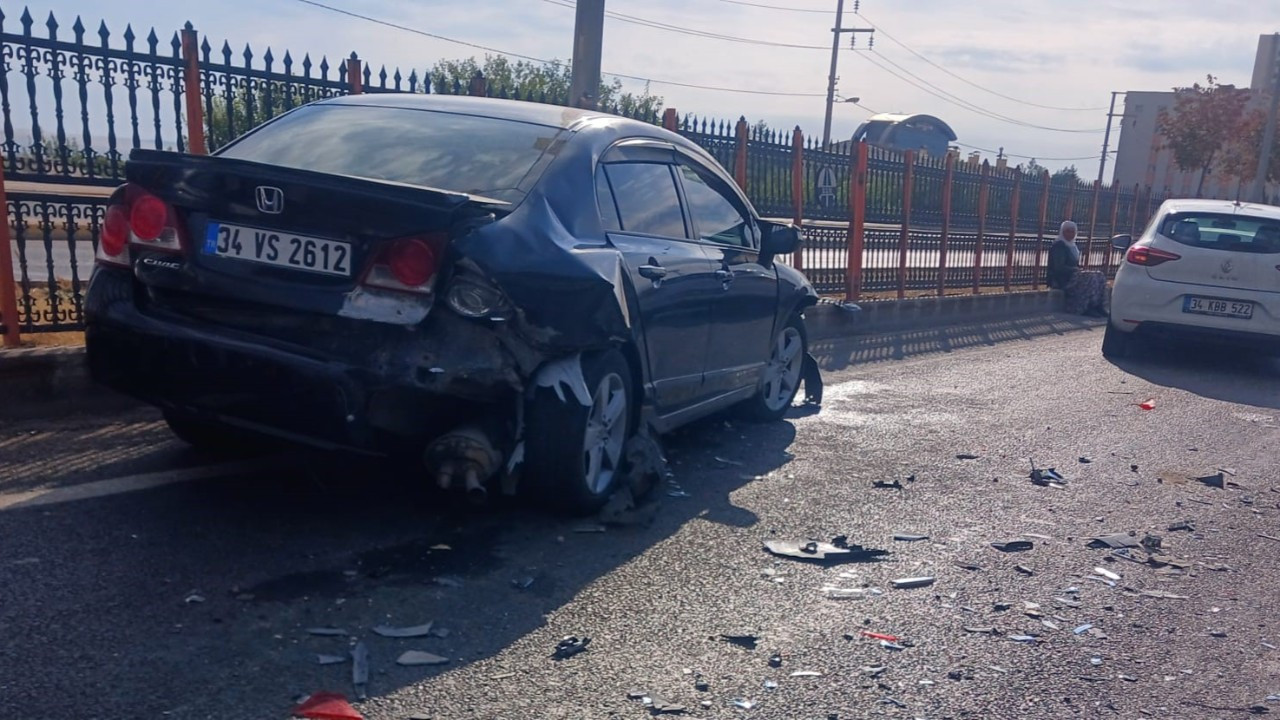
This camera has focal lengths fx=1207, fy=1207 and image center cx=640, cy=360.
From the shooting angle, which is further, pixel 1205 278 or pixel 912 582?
pixel 1205 278

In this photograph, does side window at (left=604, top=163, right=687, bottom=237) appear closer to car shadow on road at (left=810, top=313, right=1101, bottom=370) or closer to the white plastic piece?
the white plastic piece

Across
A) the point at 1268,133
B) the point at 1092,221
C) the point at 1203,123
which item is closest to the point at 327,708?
the point at 1092,221

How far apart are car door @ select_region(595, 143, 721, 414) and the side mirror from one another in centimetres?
97

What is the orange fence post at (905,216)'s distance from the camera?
50.0 feet

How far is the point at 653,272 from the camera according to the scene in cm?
564

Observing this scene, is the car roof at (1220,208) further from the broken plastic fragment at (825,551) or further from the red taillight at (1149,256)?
the broken plastic fragment at (825,551)

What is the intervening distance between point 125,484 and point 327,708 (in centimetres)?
238

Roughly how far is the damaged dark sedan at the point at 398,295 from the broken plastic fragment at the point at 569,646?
89 cm

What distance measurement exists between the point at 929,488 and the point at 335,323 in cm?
340

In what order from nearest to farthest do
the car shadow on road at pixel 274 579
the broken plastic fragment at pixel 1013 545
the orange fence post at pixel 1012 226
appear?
the car shadow on road at pixel 274 579 → the broken plastic fragment at pixel 1013 545 → the orange fence post at pixel 1012 226

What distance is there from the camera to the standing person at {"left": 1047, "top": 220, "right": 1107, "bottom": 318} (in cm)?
1914

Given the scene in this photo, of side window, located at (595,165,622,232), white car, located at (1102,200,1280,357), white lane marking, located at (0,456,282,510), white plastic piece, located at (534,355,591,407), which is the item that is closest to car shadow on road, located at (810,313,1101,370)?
white car, located at (1102,200,1280,357)

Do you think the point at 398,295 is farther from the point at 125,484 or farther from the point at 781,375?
the point at 781,375

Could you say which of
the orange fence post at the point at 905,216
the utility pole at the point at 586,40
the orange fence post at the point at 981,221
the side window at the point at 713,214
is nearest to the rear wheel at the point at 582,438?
the side window at the point at 713,214
